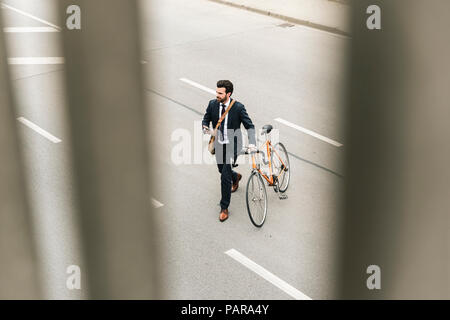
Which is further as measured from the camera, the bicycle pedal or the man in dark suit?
→ the bicycle pedal

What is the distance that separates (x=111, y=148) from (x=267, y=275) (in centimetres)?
→ 507

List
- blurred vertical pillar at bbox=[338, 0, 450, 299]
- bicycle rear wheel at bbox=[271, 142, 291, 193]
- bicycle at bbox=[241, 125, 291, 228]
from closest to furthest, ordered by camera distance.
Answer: blurred vertical pillar at bbox=[338, 0, 450, 299], bicycle at bbox=[241, 125, 291, 228], bicycle rear wheel at bbox=[271, 142, 291, 193]

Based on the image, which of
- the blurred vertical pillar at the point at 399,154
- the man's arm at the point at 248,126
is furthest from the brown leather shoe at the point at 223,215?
the blurred vertical pillar at the point at 399,154

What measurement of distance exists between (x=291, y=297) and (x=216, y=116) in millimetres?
1847

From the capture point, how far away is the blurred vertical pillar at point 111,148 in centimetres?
81

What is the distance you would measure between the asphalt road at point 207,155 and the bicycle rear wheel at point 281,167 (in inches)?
5.3

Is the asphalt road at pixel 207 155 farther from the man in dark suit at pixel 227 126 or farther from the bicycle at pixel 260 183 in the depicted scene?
the man in dark suit at pixel 227 126

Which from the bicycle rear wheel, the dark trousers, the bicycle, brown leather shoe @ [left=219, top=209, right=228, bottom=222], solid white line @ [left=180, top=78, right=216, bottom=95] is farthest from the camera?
solid white line @ [left=180, top=78, right=216, bottom=95]

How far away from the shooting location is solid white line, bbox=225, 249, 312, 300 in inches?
216

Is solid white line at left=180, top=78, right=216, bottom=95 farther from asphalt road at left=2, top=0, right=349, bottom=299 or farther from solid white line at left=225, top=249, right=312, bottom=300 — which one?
solid white line at left=225, top=249, right=312, bottom=300

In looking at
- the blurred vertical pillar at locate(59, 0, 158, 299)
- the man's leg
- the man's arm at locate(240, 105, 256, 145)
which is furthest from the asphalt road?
the man's arm at locate(240, 105, 256, 145)

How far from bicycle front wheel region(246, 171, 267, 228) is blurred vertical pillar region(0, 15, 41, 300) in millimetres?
5449

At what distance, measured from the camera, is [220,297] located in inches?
217

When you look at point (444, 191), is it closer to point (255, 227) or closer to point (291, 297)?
point (291, 297)
